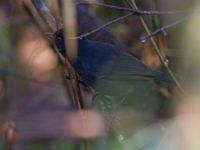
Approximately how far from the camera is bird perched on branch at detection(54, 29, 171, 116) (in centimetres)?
331

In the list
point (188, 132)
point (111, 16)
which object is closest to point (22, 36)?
point (111, 16)

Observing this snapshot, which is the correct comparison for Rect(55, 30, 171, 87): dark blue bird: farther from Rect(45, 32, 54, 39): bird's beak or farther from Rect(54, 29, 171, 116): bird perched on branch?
Rect(45, 32, 54, 39): bird's beak

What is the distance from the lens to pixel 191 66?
2.91 metres

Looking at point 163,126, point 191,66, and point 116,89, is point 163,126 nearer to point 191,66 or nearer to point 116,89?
point 191,66

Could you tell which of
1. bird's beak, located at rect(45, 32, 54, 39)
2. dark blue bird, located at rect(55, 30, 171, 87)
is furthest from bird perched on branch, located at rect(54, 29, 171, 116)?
bird's beak, located at rect(45, 32, 54, 39)

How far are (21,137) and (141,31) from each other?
295 cm

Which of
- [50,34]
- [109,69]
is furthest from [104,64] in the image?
[50,34]

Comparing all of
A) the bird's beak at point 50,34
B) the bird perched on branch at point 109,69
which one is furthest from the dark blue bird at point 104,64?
the bird's beak at point 50,34

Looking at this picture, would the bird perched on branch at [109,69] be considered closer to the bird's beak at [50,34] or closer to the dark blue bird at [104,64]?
the dark blue bird at [104,64]

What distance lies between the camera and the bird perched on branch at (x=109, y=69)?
3.31m

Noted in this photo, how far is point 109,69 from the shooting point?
11.6ft

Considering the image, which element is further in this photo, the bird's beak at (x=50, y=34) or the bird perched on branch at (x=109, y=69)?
the bird perched on branch at (x=109, y=69)

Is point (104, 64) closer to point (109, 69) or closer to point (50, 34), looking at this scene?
point (109, 69)

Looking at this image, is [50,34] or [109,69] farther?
[109,69]
